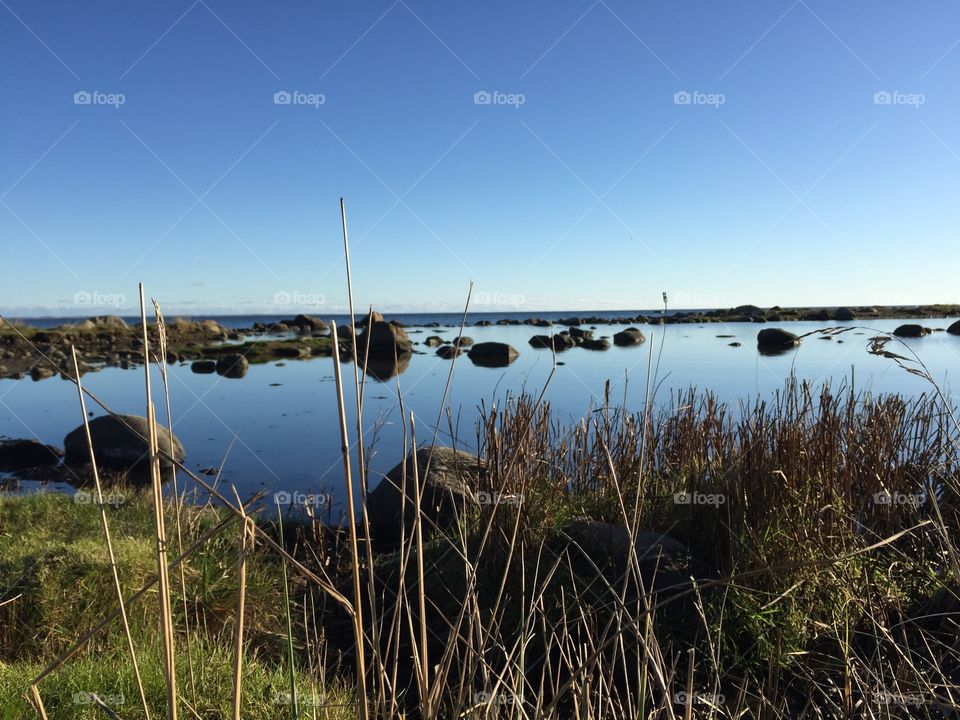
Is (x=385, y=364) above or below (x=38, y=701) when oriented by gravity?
below

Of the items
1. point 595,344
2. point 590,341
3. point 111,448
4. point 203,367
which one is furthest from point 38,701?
point 590,341

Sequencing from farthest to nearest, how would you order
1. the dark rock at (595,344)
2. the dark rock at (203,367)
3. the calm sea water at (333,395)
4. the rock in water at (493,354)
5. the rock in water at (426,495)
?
the dark rock at (595,344) < the rock in water at (493,354) < the dark rock at (203,367) < the calm sea water at (333,395) < the rock in water at (426,495)

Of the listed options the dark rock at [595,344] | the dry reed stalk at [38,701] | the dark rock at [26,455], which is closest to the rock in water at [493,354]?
the dark rock at [595,344]

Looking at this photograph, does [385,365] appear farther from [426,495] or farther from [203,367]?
[426,495]

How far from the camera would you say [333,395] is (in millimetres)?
13977

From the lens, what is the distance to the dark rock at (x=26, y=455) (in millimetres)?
8938

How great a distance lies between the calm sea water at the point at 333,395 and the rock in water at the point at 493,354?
0.42 m

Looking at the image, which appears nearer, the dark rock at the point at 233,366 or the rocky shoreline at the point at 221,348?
the dark rock at the point at 233,366

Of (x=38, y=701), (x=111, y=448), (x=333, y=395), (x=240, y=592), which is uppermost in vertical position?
(x=240, y=592)

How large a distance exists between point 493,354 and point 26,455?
582 inches

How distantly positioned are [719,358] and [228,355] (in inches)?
632

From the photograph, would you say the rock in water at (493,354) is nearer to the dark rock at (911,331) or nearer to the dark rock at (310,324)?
the dark rock at (911,331)

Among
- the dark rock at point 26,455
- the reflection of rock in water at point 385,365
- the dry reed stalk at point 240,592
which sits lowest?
the dark rock at point 26,455

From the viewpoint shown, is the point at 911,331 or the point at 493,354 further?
the point at 911,331
